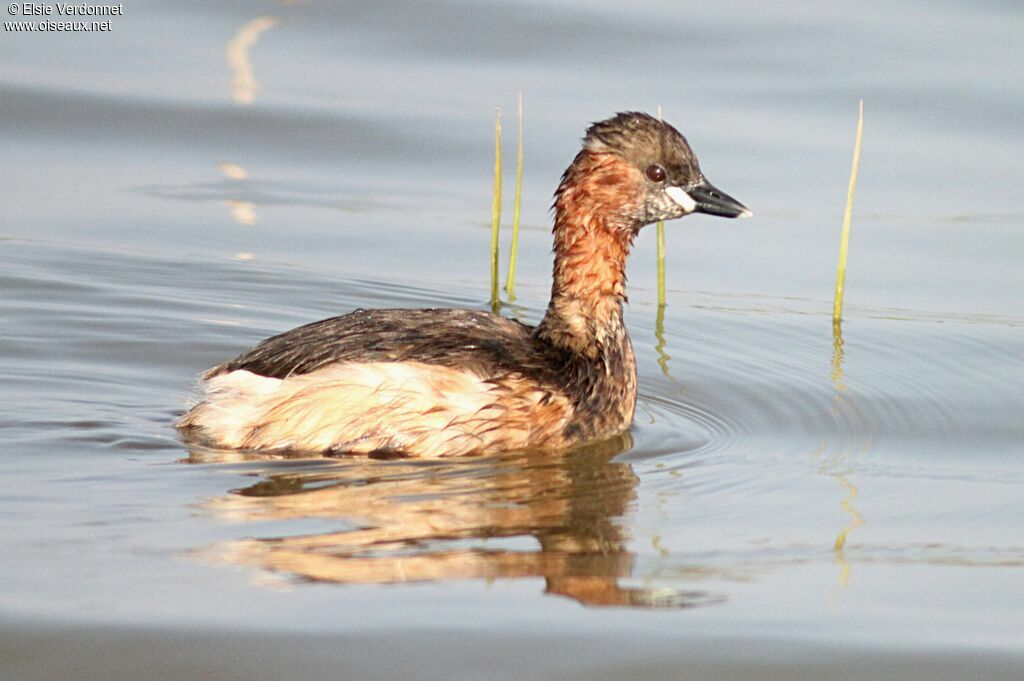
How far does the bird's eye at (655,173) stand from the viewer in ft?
23.8

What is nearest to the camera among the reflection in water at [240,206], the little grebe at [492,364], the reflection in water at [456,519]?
the reflection in water at [456,519]

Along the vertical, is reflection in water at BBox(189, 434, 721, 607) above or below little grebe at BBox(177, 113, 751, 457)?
below

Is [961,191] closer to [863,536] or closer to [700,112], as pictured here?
[700,112]

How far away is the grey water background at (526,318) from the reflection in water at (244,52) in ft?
0.16

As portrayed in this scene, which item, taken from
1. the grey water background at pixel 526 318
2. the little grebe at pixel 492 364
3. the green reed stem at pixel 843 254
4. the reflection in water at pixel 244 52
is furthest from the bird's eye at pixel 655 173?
the reflection in water at pixel 244 52

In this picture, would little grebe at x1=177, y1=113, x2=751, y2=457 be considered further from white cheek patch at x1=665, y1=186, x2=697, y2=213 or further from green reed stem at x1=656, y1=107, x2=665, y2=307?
green reed stem at x1=656, y1=107, x2=665, y2=307

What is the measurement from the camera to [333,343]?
6676 mm

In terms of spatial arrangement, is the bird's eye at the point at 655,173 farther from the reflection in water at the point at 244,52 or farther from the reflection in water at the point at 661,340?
the reflection in water at the point at 244,52

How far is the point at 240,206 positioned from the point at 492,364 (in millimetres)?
4012

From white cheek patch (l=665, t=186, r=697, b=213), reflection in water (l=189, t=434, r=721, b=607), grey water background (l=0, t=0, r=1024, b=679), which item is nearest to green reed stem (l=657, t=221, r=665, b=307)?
grey water background (l=0, t=0, r=1024, b=679)

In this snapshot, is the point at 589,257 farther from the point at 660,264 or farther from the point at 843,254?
the point at 843,254

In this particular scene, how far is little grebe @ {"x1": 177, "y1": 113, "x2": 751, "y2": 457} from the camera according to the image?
259 inches

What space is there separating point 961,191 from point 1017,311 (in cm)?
186

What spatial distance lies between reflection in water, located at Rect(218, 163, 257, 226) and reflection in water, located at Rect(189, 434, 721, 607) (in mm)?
3698
